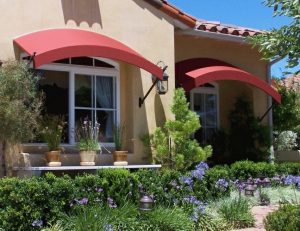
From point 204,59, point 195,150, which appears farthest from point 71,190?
point 204,59

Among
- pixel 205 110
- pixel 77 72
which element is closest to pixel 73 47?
pixel 77 72

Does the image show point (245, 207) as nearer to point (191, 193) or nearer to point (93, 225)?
point (191, 193)

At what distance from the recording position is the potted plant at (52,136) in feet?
38.9

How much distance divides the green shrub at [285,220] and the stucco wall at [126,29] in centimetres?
528

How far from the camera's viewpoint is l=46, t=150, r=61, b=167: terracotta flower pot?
11.8m

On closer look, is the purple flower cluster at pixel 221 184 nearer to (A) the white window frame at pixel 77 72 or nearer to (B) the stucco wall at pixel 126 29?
(B) the stucco wall at pixel 126 29

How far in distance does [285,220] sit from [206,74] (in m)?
6.77

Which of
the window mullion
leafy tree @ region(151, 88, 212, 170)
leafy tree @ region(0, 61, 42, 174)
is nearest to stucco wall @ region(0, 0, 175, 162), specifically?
leafy tree @ region(151, 88, 212, 170)

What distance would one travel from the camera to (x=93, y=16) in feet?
43.0

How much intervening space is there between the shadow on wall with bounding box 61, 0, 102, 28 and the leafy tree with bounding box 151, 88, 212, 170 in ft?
8.85

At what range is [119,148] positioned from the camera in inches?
511

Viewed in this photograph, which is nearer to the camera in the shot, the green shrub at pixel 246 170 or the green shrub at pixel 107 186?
the green shrub at pixel 107 186

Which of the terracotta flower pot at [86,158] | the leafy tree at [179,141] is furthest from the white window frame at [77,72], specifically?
the leafy tree at [179,141]

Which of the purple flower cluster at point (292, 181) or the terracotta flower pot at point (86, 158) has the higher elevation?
the terracotta flower pot at point (86, 158)
